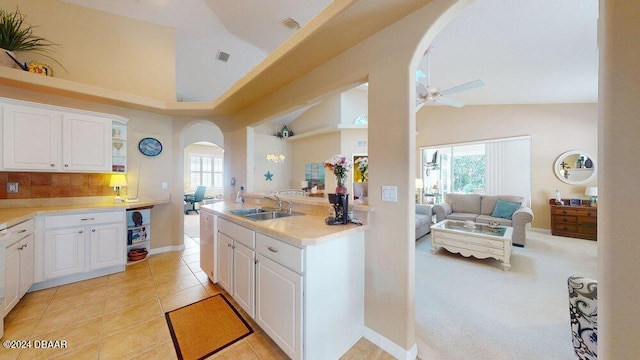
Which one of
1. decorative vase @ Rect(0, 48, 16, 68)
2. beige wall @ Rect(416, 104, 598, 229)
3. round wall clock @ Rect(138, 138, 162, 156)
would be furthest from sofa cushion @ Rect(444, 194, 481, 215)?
decorative vase @ Rect(0, 48, 16, 68)

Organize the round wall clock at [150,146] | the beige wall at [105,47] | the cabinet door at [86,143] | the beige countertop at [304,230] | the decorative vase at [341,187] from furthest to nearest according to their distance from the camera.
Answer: the round wall clock at [150,146], the beige wall at [105,47], the cabinet door at [86,143], the decorative vase at [341,187], the beige countertop at [304,230]

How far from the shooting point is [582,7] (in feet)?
7.16

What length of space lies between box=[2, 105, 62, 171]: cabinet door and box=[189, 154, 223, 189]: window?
6.97 m

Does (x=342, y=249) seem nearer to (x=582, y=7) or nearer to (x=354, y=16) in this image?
(x=354, y=16)

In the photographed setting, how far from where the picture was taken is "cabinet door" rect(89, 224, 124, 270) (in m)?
2.76

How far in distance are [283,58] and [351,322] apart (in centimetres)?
234

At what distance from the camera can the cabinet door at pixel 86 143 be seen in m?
2.84

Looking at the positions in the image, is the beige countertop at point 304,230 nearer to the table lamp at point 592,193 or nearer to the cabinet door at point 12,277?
the cabinet door at point 12,277

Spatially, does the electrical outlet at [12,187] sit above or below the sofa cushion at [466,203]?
above

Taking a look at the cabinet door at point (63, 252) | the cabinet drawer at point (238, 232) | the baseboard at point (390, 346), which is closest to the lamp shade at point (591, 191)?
the baseboard at point (390, 346)

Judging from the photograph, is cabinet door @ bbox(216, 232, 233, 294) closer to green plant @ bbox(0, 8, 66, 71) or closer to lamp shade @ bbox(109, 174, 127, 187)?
lamp shade @ bbox(109, 174, 127, 187)

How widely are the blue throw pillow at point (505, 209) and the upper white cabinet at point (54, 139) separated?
7037 millimetres

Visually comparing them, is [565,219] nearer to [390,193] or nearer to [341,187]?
[390,193]

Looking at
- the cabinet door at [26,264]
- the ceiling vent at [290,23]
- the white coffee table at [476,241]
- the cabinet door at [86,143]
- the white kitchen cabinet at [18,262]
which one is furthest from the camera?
the ceiling vent at [290,23]
